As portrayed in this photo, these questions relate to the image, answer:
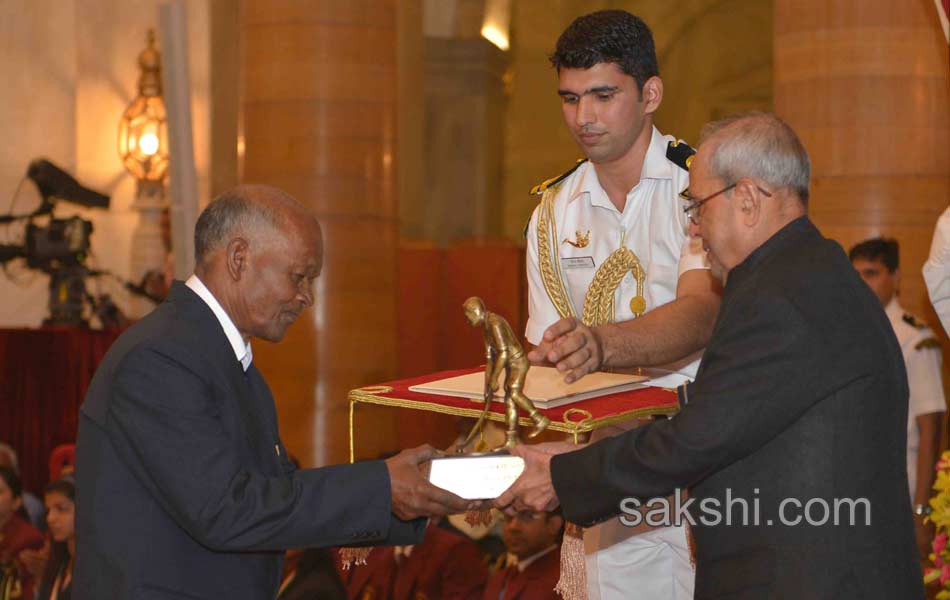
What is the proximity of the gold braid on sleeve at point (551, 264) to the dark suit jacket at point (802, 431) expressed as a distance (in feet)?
4.20

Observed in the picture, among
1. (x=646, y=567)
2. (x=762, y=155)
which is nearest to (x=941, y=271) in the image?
(x=646, y=567)

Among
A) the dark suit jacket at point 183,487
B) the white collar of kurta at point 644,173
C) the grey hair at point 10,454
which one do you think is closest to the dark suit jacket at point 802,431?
the dark suit jacket at point 183,487

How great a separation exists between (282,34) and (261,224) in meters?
5.90

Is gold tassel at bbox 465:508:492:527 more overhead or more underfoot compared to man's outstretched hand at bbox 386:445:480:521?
more underfoot

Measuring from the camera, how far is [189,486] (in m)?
3.03

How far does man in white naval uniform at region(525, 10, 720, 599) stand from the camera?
3898 millimetres

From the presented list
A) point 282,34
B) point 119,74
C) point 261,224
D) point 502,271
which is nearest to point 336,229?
point 282,34

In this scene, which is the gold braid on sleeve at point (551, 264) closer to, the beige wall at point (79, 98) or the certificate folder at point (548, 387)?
the certificate folder at point (548, 387)

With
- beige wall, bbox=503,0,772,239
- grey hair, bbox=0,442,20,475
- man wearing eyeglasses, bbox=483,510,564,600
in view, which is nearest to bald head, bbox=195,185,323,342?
man wearing eyeglasses, bbox=483,510,564,600

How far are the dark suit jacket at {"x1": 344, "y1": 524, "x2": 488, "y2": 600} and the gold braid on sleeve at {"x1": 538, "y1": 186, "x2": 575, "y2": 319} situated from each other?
212 centimetres

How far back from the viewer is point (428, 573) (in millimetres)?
6125

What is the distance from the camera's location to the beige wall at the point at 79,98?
12391 mm

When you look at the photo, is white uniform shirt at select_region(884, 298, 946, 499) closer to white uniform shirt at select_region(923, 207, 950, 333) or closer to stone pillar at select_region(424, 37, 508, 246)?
white uniform shirt at select_region(923, 207, 950, 333)

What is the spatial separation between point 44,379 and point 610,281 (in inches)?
226
